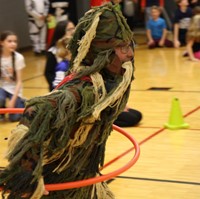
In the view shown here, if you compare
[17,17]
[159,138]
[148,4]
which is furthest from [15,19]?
[159,138]

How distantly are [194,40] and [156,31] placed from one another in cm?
193

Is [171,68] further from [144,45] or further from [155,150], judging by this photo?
[155,150]

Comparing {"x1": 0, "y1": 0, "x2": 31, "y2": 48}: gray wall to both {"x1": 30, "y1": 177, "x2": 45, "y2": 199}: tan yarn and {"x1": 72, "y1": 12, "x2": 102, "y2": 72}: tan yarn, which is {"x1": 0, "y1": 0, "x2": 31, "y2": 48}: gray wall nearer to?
{"x1": 72, "y1": 12, "x2": 102, "y2": 72}: tan yarn

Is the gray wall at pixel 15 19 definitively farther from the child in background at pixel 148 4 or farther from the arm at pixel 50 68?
the arm at pixel 50 68

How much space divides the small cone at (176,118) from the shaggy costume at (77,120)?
3102 millimetres

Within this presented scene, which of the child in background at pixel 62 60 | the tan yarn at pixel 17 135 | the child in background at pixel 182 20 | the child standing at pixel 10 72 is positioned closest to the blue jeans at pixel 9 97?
the child standing at pixel 10 72

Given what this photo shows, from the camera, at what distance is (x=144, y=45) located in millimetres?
12125

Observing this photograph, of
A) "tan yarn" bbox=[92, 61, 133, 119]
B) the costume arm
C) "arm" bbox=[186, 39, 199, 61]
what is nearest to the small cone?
"tan yarn" bbox=[92, 61, 133, 119]

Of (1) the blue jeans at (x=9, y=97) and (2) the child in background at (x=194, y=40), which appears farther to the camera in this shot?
(2) the child in background at (x=194, y=40)

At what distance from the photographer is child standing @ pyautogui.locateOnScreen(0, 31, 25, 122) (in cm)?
655

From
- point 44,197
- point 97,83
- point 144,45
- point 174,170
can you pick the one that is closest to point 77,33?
point 97,83

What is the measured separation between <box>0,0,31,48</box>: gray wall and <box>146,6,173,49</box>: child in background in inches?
105

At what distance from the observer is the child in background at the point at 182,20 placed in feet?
37.4

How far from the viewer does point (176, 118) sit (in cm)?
584
